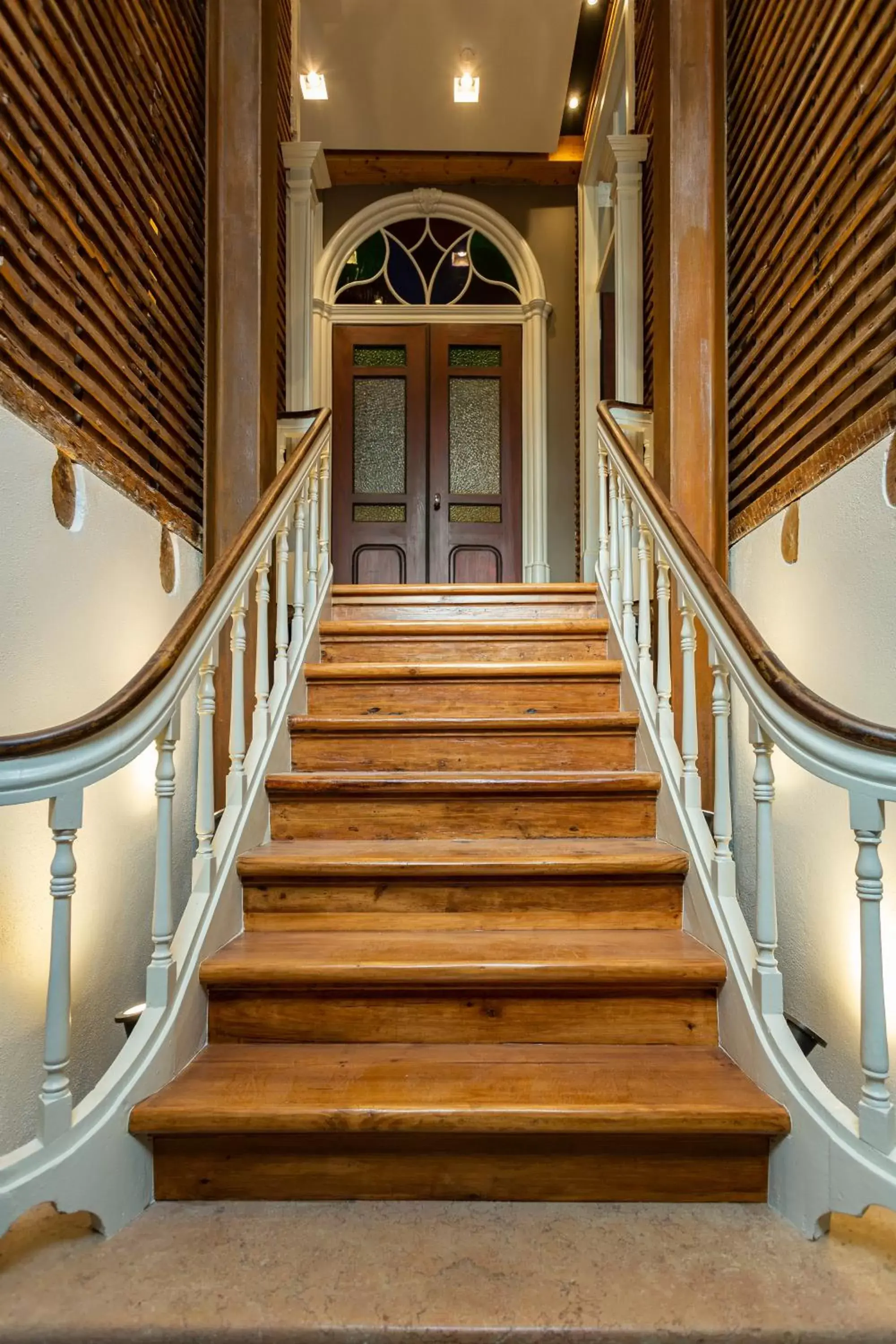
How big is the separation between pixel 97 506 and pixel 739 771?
6.15 feet

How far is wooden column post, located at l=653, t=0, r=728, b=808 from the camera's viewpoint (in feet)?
7.68

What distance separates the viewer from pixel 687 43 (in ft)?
7.88

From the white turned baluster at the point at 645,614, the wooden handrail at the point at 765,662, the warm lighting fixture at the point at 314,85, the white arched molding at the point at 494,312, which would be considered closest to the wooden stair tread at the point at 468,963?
the wooden handrail at the point at 765,662

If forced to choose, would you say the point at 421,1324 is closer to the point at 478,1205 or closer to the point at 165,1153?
the point at 478,1205

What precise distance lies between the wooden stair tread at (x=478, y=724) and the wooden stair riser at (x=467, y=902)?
0.54 meters

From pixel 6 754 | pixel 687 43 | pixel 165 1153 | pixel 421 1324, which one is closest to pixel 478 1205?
pixel 421 1324

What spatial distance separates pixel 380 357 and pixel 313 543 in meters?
2.58

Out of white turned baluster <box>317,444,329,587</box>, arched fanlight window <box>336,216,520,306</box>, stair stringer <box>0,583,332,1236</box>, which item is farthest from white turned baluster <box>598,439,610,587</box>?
arched fanlight window <box>336,216,520,306</box>

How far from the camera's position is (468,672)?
2.38 metres

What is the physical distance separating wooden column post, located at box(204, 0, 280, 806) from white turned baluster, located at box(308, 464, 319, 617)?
0.67ft

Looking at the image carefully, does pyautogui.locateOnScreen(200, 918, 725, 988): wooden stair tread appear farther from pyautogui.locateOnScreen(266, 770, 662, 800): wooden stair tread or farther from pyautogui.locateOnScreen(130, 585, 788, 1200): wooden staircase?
pyautogui.locateOnScreen(266, 770, 662, 800): wooden stair tread

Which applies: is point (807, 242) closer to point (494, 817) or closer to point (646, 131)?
point (494, 817)

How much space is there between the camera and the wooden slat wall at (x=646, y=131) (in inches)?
122

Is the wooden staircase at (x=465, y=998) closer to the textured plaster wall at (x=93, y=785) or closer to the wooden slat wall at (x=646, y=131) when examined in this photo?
the textured plaster wall at (x=93, y=785)
